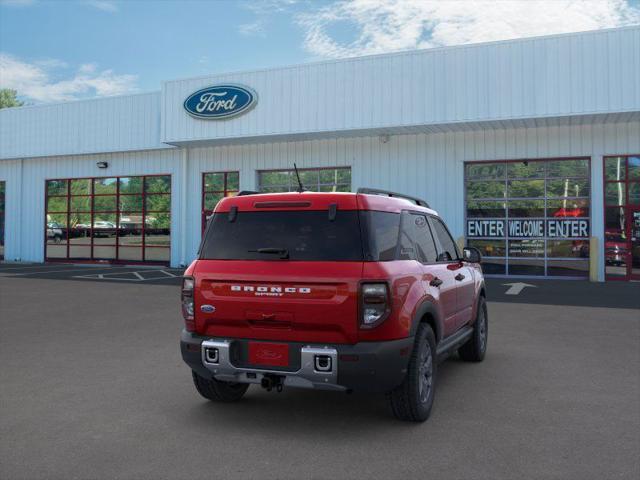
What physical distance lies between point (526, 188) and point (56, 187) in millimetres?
19319

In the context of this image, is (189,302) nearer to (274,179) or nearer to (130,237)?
(274,179)

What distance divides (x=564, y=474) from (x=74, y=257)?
25035 millimetres

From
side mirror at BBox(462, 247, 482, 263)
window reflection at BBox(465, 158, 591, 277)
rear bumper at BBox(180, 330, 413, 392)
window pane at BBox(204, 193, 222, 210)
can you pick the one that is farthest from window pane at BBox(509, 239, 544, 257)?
rear bumper at BBox(180, 330, 413, 392)

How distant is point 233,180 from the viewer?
22.5 metres

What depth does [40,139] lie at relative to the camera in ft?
84.9

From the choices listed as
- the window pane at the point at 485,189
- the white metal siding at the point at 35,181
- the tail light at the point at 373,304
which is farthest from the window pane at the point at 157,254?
the tail light at the point at 373,304

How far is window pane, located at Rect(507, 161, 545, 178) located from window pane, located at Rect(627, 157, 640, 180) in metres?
2.32

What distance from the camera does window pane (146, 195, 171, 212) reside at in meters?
23.5

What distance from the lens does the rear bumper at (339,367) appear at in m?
4.18

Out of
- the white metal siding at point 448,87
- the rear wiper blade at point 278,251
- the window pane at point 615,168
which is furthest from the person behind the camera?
the window pane at point 615,168

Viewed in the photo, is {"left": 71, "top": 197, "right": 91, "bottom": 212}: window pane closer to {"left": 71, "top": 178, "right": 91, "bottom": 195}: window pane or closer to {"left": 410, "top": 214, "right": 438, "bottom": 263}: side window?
{"left": 71, "top": 178, "right": 91, "bottom": 195}: window pane

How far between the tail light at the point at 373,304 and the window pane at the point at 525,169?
15546mm

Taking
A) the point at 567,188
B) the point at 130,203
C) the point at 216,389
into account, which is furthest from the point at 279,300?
the point at 130,203

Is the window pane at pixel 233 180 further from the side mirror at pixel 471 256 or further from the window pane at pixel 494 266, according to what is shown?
the side mirror at pixel 471 256
